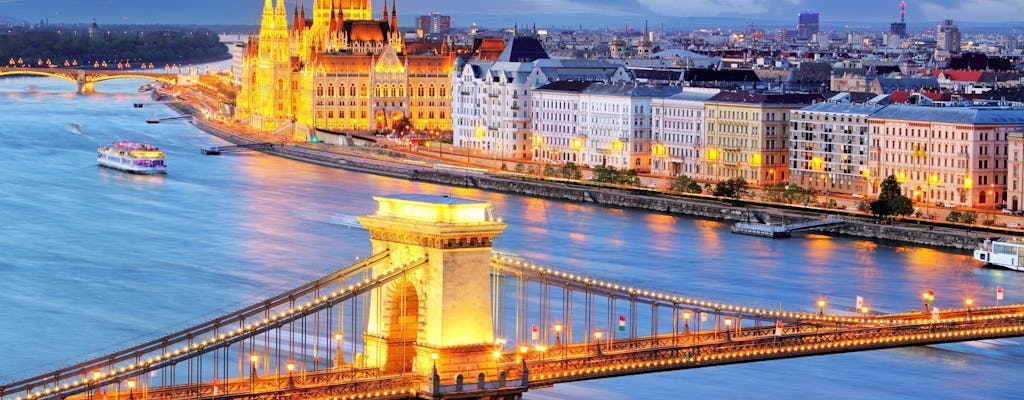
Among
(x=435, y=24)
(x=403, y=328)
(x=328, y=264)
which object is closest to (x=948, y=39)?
(x=435, y=24)

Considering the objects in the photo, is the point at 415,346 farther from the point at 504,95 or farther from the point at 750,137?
the point at 504,95

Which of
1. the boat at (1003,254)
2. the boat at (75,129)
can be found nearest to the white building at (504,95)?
the boat at (75,129)

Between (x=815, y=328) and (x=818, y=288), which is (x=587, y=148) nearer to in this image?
(x=818, y=288)

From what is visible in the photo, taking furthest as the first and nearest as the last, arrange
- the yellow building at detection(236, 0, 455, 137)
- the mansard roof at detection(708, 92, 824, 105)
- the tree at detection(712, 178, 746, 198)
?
the yellow building at detection(236, 0, 455, 137) → the mansard roof at detection(708, 92, 824, 105) → the tree at detection(712, 178, 746, 198)

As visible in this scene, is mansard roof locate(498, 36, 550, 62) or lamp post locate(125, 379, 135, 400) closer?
lamp post locate(125, 379, 135, 400)

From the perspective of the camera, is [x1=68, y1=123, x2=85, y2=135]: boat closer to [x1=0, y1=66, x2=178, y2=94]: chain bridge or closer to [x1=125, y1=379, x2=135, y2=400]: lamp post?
[x1=0, y1=66, x2=178, y2=94]: chain bridge

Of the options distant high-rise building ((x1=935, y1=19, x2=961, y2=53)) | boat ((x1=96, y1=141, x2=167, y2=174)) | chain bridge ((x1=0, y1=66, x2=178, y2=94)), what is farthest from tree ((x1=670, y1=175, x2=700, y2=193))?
distant high-rise building ((x1=935, y1=19, x2=961, y2=53))

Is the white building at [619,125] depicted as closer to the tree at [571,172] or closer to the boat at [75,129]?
the tree at [571,172]
